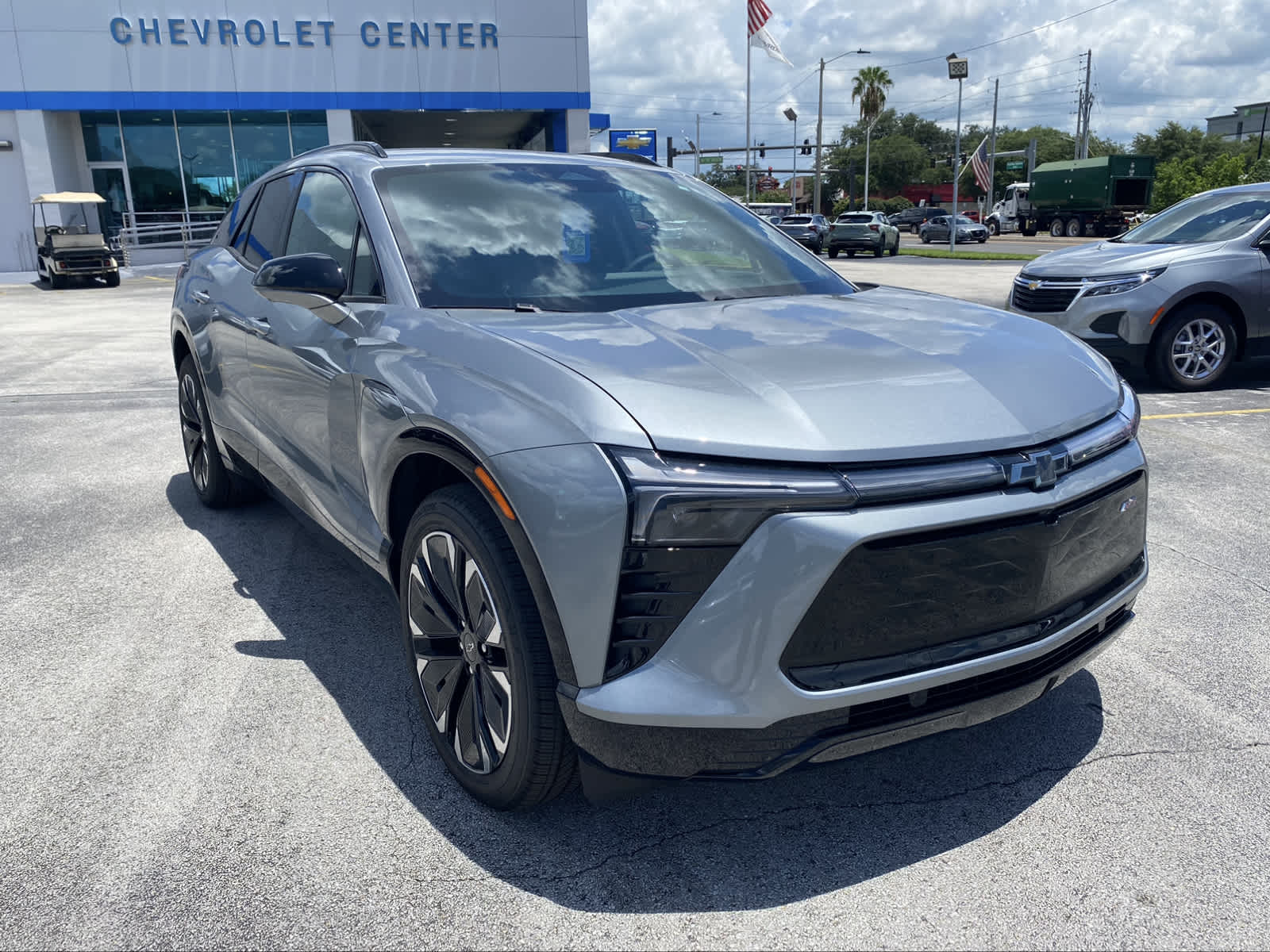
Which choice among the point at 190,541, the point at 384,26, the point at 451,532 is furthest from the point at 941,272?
the point at 451,532

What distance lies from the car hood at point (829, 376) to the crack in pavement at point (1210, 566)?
1845mm

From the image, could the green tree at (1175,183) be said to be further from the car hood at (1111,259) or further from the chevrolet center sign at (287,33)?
the car hood at (1111,259)

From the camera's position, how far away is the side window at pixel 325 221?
3.45 meters

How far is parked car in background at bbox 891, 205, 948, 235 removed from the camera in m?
57.3

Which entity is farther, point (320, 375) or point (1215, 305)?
point (1215, 305)

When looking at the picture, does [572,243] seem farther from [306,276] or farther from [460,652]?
[460,652]

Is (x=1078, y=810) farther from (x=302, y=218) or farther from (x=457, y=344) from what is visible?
(x=302, y=218)

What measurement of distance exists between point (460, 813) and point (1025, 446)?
1.63 metres

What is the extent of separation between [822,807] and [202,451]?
155 inches

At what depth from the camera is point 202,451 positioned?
5367 mm

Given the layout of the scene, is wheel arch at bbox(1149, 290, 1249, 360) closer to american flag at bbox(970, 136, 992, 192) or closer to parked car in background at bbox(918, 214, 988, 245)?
american flag at bbox(970, 136, 992, 192)

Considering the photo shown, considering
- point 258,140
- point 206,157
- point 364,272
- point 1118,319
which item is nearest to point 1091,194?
point 258,140

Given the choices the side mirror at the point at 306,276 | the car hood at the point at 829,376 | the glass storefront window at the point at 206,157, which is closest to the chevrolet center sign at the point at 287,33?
the glass storefront window at the point at 206,157

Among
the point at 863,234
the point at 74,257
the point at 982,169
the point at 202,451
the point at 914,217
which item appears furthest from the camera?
the point at 914,217
